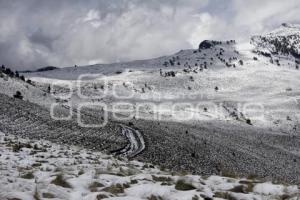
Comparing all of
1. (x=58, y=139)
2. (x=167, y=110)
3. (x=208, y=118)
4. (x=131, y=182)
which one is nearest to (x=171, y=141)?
(x=58, y=139)

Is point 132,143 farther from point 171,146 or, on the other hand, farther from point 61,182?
point 61,182

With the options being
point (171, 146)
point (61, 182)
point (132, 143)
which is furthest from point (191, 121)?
point (61, 182)

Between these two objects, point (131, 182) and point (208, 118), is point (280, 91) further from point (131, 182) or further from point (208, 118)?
point (131, 182)

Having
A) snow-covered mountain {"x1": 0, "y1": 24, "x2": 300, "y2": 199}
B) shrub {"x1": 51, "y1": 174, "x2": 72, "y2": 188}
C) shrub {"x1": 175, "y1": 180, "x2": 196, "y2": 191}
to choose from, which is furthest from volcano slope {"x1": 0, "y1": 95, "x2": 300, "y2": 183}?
shrub {"x1": 51, "y1": 174, "x2": 72, "y2": 188}

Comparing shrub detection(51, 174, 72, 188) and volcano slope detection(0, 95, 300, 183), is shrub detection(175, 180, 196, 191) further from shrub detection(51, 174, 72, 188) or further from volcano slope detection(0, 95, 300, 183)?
volcano slope detection(0, 95, 300, 183)

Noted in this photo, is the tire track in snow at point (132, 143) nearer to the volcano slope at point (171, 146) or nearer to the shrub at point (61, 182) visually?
the volcano slope at point (171, 146)

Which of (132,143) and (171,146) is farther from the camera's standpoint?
(171,146)

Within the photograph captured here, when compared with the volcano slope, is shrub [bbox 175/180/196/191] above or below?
above

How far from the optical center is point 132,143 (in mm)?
51000

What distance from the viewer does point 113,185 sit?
33.2 ft


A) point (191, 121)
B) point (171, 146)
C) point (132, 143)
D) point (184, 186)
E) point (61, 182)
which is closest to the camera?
point (61, 182)

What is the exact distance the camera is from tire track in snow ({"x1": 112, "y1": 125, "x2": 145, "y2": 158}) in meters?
43.2

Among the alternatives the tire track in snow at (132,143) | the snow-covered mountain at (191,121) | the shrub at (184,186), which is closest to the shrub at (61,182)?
the shrub at (184,186)

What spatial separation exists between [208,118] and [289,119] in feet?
97.3
